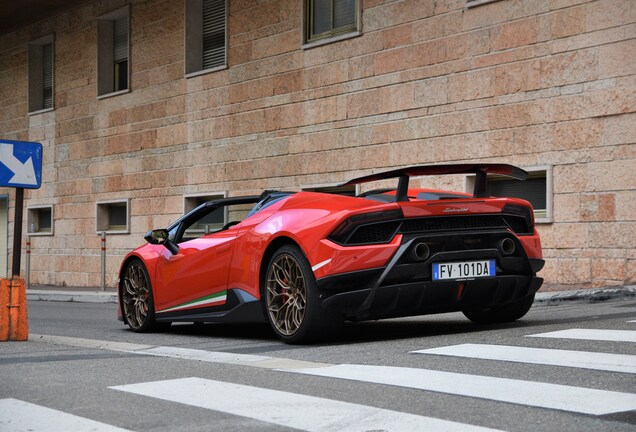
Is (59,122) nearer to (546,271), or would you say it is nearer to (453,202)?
(546,271)

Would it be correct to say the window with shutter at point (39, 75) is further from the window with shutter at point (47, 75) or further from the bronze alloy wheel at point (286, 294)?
the bronze alloy wheel at point (286, 294)

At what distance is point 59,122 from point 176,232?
641 inches

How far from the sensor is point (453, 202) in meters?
7.21

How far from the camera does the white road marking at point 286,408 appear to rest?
407 centimetres

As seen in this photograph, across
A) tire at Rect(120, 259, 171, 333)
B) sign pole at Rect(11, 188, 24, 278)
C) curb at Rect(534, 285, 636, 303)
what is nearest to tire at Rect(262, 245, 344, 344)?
tire at Rect(120, 259, 171, 333)

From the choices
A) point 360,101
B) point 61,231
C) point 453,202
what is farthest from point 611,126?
point 61,231

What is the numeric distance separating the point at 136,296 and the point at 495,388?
17.9 ft

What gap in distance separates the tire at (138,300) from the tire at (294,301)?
2159 millimetres

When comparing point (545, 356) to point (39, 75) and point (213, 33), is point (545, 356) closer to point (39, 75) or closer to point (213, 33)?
point (213, 33)

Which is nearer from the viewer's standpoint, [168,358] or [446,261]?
[168,358]

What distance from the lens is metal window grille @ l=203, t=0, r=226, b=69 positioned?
64.6ft

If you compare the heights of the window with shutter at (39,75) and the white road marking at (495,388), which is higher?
the window with shutter at (39,75)

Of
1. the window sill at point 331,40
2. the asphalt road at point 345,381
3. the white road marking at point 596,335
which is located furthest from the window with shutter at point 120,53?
the white road marking at point 596,335

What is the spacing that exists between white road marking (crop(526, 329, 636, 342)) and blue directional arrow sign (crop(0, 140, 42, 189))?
4761mm
